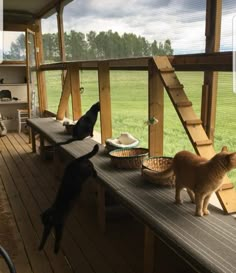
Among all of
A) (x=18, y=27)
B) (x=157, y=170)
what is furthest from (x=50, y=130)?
(x=18, y=27)

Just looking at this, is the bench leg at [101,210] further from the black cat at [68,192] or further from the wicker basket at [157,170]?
the black cat at [68,192]

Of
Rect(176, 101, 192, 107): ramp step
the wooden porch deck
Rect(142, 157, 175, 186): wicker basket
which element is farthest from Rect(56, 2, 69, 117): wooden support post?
Rect(176, 101, 192, 107): ramp step

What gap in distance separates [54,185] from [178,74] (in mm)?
1749

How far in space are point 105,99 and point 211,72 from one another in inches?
50.6

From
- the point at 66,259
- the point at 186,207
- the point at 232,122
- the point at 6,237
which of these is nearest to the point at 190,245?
the point at 186,207

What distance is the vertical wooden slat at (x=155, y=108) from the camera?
2227 mm

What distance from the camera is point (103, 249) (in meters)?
2.11

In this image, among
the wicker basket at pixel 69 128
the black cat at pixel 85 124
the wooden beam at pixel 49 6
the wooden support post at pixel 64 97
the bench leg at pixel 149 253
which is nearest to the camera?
the bench leg at pixel 149 253

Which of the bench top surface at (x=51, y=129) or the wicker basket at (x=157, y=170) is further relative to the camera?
the bench top surface at (x=51, y=129)

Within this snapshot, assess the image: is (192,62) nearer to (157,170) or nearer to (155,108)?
(155,108)

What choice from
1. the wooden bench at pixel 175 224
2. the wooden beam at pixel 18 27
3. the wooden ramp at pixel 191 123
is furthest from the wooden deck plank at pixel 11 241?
the wooden beam at pixel 18 27

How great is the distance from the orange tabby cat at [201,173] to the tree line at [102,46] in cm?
95

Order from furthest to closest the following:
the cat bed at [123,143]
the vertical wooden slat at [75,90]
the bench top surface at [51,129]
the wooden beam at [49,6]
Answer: the wooden beam at [49,6], the vertical wooden slat at [75,90], the bench top surface at [51,129], the cat bed at [123,143]

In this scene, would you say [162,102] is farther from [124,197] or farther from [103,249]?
[103,249]
